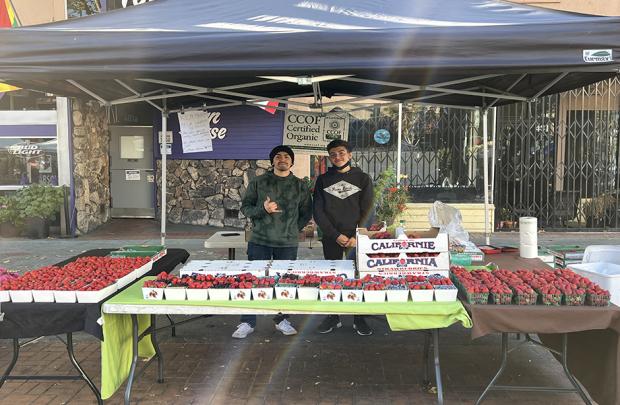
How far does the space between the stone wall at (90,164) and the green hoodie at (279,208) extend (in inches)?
260

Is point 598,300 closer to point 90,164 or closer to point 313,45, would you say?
point 313,45

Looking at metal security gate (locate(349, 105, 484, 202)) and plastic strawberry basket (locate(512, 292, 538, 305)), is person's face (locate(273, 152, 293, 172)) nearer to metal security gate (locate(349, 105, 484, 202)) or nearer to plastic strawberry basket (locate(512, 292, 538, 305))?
plastic strawberry basket (locate(512, 292, 538, 305))

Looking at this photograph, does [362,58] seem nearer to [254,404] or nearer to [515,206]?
[254,404]

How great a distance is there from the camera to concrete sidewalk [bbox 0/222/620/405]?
11.7 ft

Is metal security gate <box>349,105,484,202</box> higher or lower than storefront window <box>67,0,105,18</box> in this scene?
lower

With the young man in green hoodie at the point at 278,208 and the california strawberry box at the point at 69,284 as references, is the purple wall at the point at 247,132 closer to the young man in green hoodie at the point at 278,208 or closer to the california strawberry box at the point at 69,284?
the young man in green hoodie at the point at 278,208

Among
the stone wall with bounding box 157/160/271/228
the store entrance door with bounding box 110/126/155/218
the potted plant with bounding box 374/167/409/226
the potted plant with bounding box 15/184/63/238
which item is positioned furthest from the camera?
the store entrance door with bounding box 110/126/155/218

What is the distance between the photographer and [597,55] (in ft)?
10.0

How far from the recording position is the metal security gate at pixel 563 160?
33.0ft

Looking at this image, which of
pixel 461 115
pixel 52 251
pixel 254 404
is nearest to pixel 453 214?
pixel 254 404

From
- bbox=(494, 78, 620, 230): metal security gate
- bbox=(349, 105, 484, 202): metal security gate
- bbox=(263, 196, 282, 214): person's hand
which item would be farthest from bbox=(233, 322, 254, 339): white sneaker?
bbox=(494, 78, 620, 230): metal security gate

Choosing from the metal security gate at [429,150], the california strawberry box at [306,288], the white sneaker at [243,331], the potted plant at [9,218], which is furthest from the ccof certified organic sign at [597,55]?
the potted plant at [9,218]

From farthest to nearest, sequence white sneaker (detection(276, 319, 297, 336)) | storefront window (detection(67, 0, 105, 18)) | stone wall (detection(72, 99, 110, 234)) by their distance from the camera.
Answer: storefront window (detection(67, 0, 105, 18))
stone wall (detection(72, 99, 110, 234))
white sneaker (detection(276, 319, 297, 336))

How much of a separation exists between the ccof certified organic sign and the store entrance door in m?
9.55
